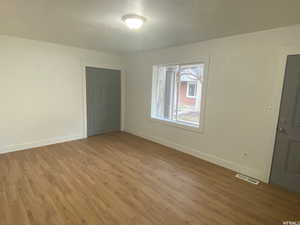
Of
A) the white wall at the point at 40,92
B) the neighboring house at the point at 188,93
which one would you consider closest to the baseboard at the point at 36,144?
the white wall at the point at 40,92

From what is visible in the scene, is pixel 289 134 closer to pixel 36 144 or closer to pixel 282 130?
pixel 282 130

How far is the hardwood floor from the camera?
189 cm

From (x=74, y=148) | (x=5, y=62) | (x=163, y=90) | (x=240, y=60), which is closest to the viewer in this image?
(x=240, y=60)

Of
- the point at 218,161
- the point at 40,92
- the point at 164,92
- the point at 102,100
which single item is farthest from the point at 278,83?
the point at 40,92

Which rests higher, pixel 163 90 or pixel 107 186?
pixel 163 90

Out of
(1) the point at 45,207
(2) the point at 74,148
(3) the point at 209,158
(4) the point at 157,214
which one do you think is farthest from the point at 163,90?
(1) the point at 45,207

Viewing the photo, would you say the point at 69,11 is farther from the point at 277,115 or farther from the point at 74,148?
Result: the point at 277,115

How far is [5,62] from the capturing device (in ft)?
10.8

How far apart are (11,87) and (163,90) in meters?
3.27

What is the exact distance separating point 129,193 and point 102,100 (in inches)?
122

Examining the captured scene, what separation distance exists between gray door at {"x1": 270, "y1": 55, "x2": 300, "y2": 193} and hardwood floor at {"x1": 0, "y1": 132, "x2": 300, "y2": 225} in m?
0.22

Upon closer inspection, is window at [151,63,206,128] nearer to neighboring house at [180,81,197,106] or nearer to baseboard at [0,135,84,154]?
neighboring house at [180,81,197,106]

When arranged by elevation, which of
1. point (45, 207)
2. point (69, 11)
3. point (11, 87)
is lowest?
point (45, 207)

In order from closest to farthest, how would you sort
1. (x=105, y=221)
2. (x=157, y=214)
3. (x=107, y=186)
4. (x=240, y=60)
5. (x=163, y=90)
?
1. (x=105, y=221)
2. (x=157, y=214)
3. (x=107, y=186)
4. (x=240, y=60)
5. (x=163, y=90)
